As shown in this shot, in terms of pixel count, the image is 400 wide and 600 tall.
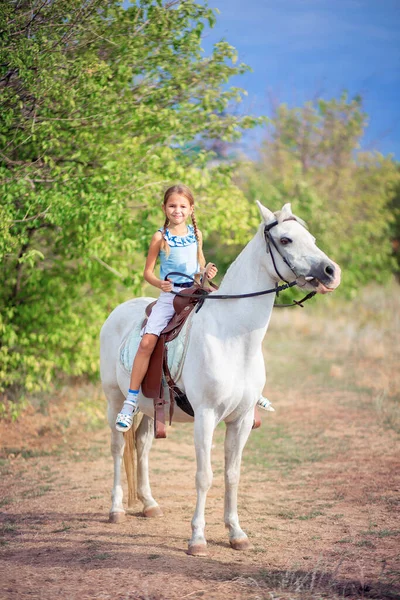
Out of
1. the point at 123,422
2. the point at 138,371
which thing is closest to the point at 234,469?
the point at 123,422

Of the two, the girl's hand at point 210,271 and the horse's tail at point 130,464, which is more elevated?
the girl's hand at point 210,271

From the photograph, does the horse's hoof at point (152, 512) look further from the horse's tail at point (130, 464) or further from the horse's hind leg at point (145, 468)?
the horse's tail at point (130, 464)

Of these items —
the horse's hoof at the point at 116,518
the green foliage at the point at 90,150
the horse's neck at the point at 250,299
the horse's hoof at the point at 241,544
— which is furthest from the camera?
the green foliage at the point at 90,150

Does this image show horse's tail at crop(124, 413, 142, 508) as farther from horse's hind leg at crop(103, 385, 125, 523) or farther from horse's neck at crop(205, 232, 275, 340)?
horse's neck at crop(205, 232, 275, 340)

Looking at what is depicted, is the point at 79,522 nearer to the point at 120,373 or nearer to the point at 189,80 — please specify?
the point at 120,373

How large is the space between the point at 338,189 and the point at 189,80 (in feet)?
60.2

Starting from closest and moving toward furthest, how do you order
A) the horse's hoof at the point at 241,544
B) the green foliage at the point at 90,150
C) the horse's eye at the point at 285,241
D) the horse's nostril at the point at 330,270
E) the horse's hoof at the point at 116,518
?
1. the horse's nostril at the point at 330,270
2. the horse's eye at the point at 285,241
3. the horse's hoof at the point at 241,544
4. the horse's hoof at the point at 116,518
5. the green foliage at the point at 90,150

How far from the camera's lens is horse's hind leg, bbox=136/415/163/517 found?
18.3ft

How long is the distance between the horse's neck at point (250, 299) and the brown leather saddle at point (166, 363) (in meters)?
0.35

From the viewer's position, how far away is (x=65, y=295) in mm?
8547

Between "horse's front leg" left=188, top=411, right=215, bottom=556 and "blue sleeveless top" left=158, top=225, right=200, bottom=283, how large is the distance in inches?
45.6

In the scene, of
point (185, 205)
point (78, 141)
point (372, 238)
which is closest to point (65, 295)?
point (78, 141)

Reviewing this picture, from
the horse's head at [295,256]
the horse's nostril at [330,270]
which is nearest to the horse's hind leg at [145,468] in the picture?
the horse's head at [295,256]

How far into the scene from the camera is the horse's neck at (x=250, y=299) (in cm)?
445
